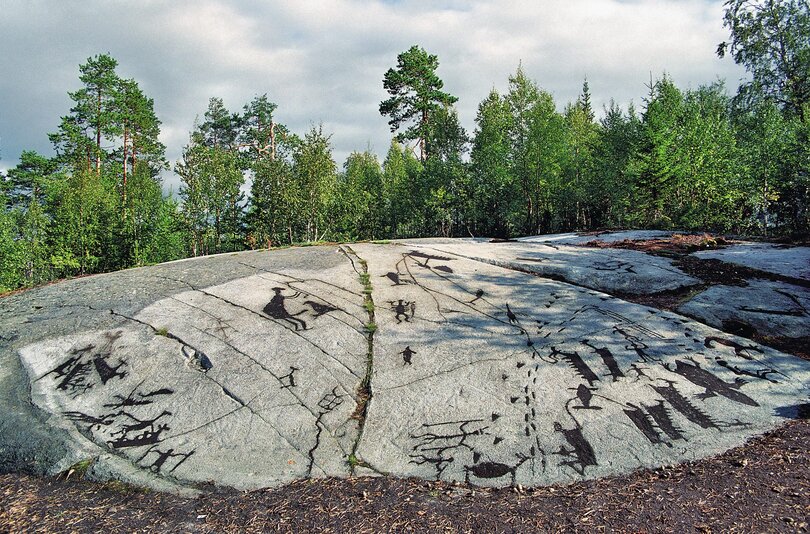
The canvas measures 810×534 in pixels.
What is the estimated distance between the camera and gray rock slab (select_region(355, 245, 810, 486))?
4.28 metres

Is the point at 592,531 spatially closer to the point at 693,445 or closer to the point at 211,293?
the point at 693,445

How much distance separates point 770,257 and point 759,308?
9.53 ft

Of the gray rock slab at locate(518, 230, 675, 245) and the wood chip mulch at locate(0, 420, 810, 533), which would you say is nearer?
the wood chip mulch at locate(0, 420, 810, 533)

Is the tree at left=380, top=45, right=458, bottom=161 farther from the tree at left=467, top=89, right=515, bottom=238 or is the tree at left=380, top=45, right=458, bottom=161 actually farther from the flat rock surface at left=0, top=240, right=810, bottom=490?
the flat rock surface at left=0, top=240, right=810, bottom=490

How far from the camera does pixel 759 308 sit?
22.0ft

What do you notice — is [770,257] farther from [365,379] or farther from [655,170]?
[655,170]

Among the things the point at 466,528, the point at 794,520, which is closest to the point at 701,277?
the point at 794,520

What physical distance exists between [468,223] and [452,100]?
1060cm

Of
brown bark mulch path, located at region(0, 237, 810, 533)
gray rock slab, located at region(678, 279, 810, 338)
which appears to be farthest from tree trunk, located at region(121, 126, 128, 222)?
gray rock slab, located at region(678, 279, 810, 338)

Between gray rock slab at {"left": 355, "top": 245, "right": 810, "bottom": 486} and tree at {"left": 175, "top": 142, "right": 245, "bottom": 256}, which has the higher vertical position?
tree at {"left": 175, "top": 142, "right": 245, "bottom": 256}

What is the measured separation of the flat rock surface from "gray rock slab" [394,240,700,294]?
0.59 meters

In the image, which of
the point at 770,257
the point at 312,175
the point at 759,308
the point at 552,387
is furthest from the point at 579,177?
the point at 552,387

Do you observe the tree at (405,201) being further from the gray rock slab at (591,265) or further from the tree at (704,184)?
the gray rock slab at (591,265)

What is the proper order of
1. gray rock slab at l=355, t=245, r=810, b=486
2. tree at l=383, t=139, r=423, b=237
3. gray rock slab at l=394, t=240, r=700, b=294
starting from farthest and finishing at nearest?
tree at l=383, t=139, r=423, b=237
gray rock slab at l=394, t=240, r=700, b=294
gray rock slab at l=355, t=245, r=810, b=486
